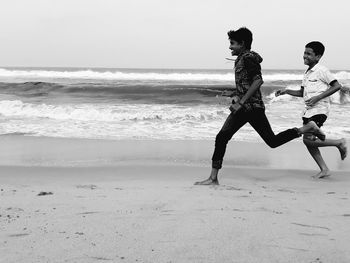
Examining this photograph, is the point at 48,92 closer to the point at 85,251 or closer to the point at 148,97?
the point at 148,97

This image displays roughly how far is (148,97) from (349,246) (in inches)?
724

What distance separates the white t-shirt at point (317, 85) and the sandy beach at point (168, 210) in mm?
776

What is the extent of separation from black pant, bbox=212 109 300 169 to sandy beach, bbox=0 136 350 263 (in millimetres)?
395

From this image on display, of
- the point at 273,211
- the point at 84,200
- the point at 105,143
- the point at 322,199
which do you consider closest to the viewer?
the point at 273,211

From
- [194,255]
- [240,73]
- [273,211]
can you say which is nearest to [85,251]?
[194,255]

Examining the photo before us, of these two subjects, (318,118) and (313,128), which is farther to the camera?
(318,118)

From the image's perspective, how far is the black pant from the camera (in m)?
4.54

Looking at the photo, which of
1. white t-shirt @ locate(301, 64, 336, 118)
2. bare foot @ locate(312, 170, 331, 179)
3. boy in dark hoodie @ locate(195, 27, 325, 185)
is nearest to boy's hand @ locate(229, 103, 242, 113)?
boy in dark hoodie @ locate(195, 27, 325, 185)

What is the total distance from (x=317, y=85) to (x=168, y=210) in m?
2.51

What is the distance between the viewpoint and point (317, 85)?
4.94 metres

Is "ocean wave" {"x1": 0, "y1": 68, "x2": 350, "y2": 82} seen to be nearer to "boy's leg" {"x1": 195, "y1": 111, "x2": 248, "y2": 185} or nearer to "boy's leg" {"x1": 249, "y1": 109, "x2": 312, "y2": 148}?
"boy's leg" {"x1": 249, "y1": 109, "x2": 312, "y2": 148}

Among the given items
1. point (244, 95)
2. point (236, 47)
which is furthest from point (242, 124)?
point (236, 47)

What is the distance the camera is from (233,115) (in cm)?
456

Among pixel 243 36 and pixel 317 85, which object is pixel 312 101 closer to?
pixel 317 85
